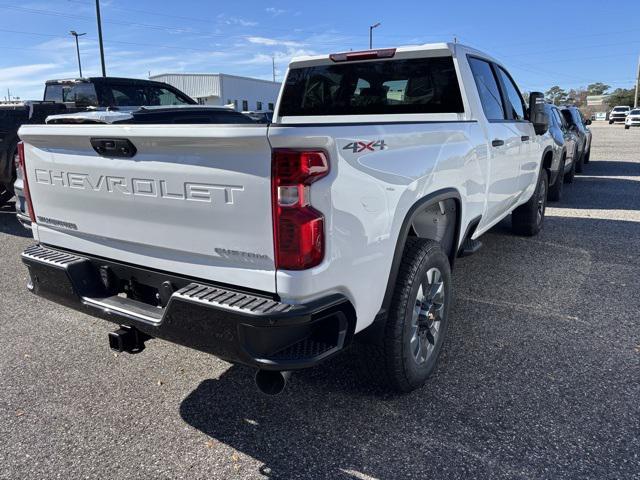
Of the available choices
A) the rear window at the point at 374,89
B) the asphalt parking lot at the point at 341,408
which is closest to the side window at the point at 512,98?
the rear window at the point at 374,89

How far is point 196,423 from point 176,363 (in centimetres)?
73

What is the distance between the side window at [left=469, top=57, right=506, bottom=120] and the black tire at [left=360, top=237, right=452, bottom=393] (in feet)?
5.76

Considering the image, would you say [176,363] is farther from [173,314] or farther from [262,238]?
[262,238]

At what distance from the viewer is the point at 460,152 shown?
335 cm

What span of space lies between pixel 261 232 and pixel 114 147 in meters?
0.89

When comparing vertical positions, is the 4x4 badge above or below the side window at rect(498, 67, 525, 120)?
below

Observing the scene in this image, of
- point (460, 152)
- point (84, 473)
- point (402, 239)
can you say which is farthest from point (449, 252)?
point (84, 473)

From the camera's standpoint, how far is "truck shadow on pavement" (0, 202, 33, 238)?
755 centimetres

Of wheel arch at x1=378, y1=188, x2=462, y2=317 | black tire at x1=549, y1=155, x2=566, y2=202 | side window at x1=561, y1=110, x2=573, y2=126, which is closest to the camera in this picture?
wheel arch at x1=378, y1=188, x2=462, y2=317

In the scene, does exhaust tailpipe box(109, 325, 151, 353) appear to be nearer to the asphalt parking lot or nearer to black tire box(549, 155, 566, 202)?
the asphalt parking lot

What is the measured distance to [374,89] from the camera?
4.46 meters

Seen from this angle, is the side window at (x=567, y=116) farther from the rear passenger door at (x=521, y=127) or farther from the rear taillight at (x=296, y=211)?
the rear taillight at (x=296, y=211)

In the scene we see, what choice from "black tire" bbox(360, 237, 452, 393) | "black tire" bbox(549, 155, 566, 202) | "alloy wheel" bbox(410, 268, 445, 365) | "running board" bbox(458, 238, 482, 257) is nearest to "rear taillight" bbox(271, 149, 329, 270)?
"black tire" bbox(360, 237, 452, 393)

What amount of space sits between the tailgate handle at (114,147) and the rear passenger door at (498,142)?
8.77 ft
